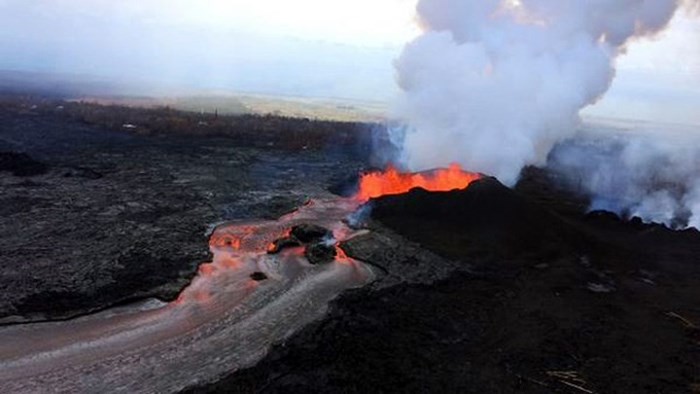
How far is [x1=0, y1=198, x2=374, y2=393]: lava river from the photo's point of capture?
15.0 meters

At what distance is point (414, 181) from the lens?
36188mm

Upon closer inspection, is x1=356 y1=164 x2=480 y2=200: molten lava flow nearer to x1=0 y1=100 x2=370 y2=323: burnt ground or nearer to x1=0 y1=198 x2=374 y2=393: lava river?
x1=0 y1=100 x2=370 y2=323: burnt ground

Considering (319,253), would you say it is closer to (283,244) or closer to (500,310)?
(283,244)

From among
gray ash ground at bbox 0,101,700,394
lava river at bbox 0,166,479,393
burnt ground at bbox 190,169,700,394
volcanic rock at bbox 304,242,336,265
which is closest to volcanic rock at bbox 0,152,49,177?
gray ash ground at bbox 0,101,700,394

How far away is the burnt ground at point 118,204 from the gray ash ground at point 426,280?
4.8 inches

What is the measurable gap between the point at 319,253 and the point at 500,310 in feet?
27.3

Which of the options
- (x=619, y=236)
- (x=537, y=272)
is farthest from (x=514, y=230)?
(x=619, y=236)

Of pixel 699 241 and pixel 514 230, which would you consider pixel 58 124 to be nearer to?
pixel 514 230

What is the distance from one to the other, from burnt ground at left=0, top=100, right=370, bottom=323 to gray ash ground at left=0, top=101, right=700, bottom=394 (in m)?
0.12

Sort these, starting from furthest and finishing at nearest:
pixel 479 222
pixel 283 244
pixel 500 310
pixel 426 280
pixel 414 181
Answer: pixel 414 181
pixel 479 222
pixel 283 244
pixel 426 280
pixel 500 310

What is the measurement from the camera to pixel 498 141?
3672 cm

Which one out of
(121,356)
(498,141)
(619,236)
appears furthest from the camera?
(498,141)

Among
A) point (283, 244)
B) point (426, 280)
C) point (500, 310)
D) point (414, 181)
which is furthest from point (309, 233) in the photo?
point (414, 181)

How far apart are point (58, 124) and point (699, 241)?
64.8m
